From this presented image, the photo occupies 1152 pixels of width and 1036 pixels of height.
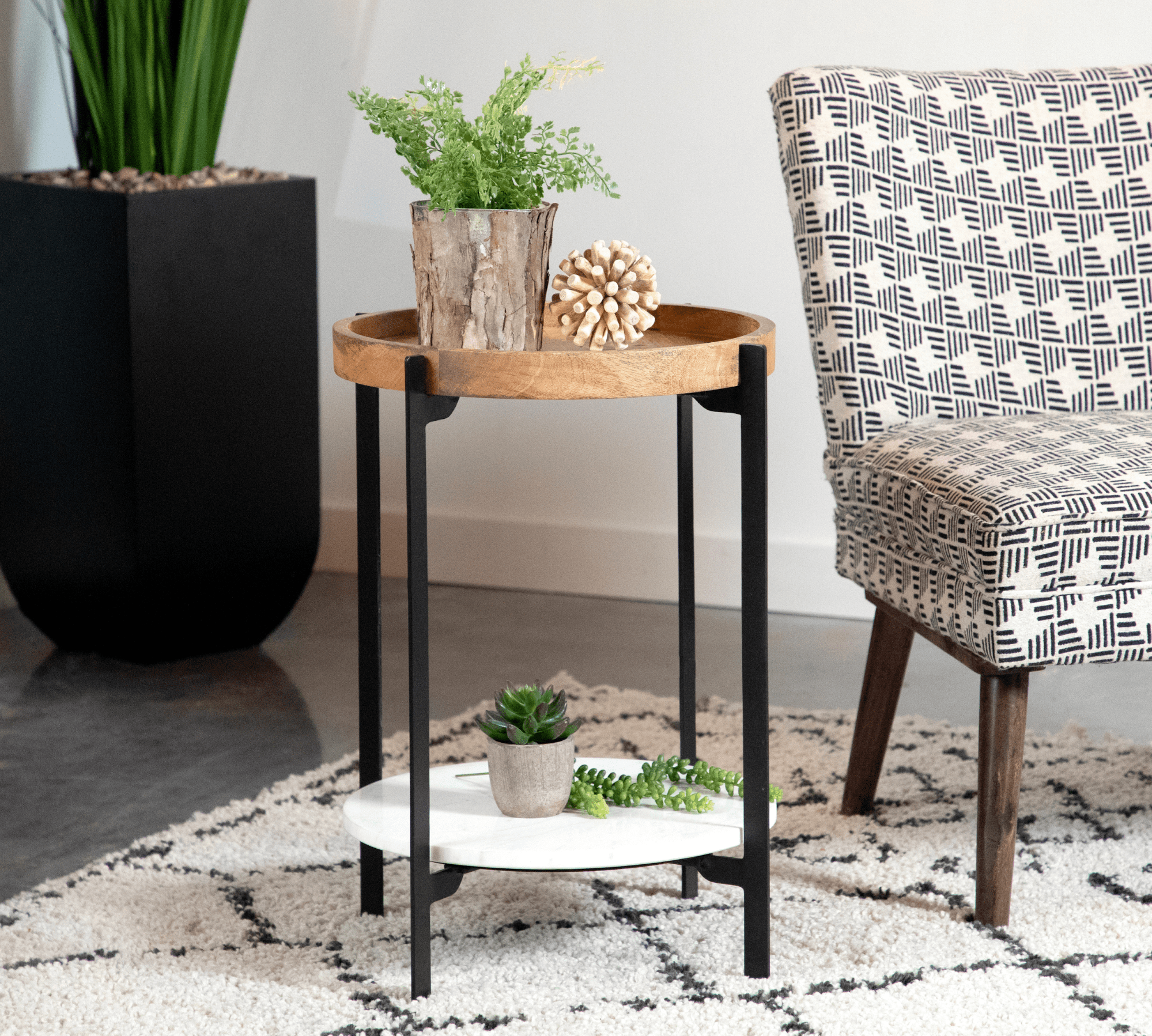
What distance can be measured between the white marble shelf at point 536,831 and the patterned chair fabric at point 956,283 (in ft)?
1.03

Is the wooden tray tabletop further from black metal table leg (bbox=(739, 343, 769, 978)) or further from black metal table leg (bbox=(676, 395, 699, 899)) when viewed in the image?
black metal table leg (bbox=(676, 395, 699, 899))

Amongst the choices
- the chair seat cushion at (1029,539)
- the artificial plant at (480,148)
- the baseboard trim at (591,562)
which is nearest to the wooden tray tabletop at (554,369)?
the artificial plant at (480,148)

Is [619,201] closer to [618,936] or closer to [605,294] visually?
[605,294]

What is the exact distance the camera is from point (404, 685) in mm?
2191

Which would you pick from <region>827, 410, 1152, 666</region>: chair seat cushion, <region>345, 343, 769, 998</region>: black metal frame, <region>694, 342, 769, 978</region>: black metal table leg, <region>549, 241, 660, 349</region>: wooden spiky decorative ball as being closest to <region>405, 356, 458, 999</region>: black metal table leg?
<region>345, 343, 769, 998</region>: black metal frame

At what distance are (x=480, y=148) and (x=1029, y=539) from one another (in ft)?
1.89

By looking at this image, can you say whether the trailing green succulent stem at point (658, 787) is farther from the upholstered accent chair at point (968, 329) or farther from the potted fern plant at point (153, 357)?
the potted fern plant at point (153, 357)

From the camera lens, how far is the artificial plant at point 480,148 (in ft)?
3.84

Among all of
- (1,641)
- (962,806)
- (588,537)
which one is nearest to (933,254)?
(962,806)

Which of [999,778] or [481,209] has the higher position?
[481,209]

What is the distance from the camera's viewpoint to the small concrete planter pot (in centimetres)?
126

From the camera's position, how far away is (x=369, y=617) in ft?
4.42

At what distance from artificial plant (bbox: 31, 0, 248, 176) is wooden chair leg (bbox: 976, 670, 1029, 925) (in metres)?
1.54

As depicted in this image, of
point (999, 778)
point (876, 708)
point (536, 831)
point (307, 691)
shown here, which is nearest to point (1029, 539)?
point (999, 778)
